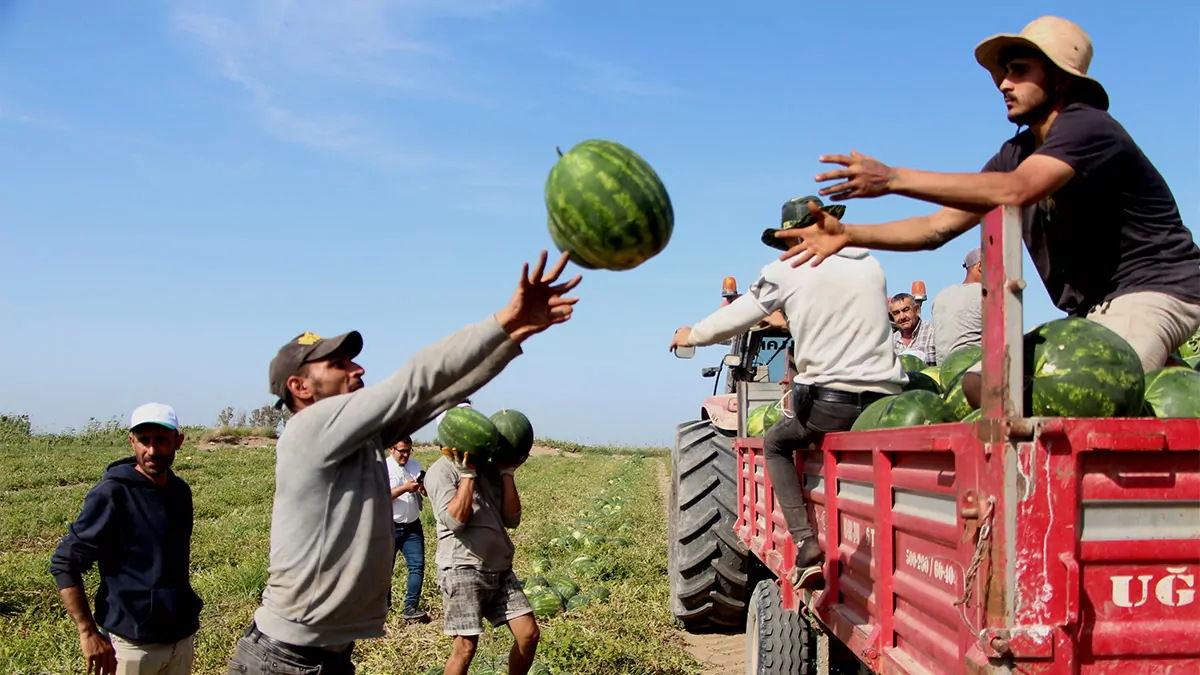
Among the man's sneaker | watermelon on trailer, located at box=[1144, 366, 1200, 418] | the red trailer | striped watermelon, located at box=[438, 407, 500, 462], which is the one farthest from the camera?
the man's sneaker

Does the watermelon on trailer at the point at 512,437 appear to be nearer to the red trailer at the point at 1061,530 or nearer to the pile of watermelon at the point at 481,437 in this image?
the pile of watermelon at the point at 481,437

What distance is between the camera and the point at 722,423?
763cm

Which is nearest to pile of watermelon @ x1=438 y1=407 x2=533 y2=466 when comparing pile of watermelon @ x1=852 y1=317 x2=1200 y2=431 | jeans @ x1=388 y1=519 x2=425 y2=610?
jeans @ x1=388 y1=519 x2=425 y2=610

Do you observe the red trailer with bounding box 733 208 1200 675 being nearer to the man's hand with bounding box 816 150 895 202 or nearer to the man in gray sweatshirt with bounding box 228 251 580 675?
the man's hand with bounding box 816 150 895 202

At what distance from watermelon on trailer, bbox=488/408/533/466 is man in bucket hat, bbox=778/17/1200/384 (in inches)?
127

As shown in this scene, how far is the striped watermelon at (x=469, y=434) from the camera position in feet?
19.2

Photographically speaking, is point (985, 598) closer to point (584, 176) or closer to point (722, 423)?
point (584, 176)

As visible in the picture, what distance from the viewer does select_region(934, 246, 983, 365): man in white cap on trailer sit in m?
6.24

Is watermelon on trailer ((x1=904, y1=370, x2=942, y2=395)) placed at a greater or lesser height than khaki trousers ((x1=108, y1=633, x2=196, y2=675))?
greater

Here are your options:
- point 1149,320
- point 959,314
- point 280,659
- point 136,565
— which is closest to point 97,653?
point 136,565

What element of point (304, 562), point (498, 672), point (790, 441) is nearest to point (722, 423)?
point (498, 672)

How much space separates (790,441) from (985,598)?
7.17 feet

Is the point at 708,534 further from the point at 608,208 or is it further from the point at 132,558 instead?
the point at 608,208

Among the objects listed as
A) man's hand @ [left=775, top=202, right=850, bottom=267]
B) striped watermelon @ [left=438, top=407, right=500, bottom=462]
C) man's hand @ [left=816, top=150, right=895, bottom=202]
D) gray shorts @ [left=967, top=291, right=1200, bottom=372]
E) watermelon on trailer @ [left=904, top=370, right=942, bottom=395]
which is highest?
man's hand @ [left=816, top=150, right=895, bottom=202]
